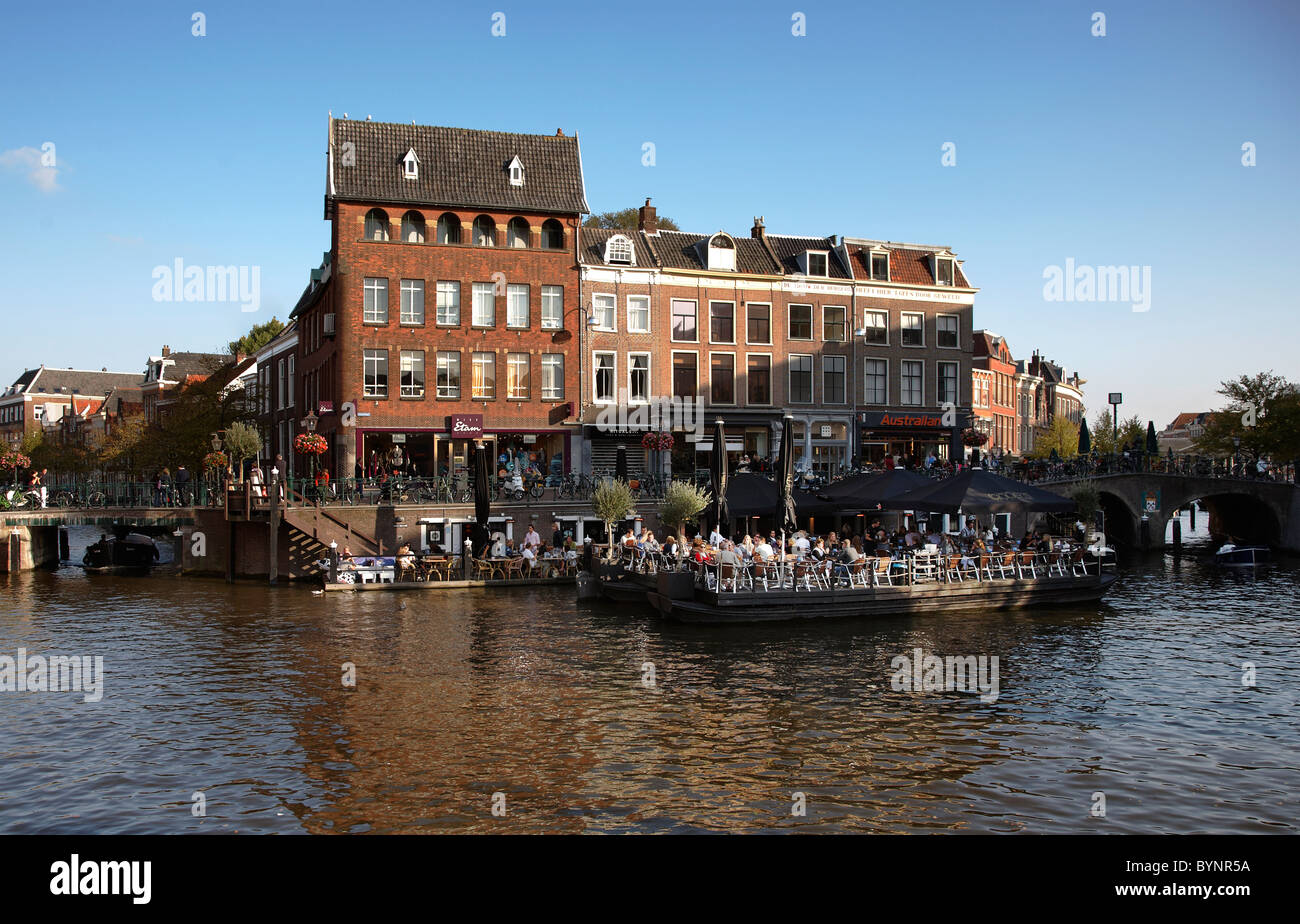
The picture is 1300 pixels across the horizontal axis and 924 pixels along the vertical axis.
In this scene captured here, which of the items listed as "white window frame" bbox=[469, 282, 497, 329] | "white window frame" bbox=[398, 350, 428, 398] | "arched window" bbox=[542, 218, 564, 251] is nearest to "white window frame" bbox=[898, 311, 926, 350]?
"arched window" bbox=[542, 218, 564, 251]

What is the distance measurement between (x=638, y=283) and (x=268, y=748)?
1356 inches

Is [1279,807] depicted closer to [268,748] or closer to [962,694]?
[962,694]

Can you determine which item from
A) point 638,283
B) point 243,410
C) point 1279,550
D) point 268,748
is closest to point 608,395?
point 638,283

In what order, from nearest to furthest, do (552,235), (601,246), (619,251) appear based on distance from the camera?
(552,235) → (619,251) → (601,246)

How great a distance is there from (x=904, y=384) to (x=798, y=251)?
8931 mm

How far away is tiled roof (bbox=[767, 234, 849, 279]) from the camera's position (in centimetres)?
4997

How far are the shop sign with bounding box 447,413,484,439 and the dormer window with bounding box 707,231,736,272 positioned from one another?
13.9 meters

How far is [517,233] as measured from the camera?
43.9 meters

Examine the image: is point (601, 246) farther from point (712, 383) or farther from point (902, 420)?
point (902, 420)

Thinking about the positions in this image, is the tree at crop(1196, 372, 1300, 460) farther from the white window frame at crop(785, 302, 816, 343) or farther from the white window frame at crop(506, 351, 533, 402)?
the white window frame at crop(506, 351, 533, 402)

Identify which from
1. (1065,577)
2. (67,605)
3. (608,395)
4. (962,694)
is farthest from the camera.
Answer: (608,395)

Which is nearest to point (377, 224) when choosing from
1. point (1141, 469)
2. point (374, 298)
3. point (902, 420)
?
point (374, 298)

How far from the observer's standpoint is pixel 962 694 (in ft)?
58.3
